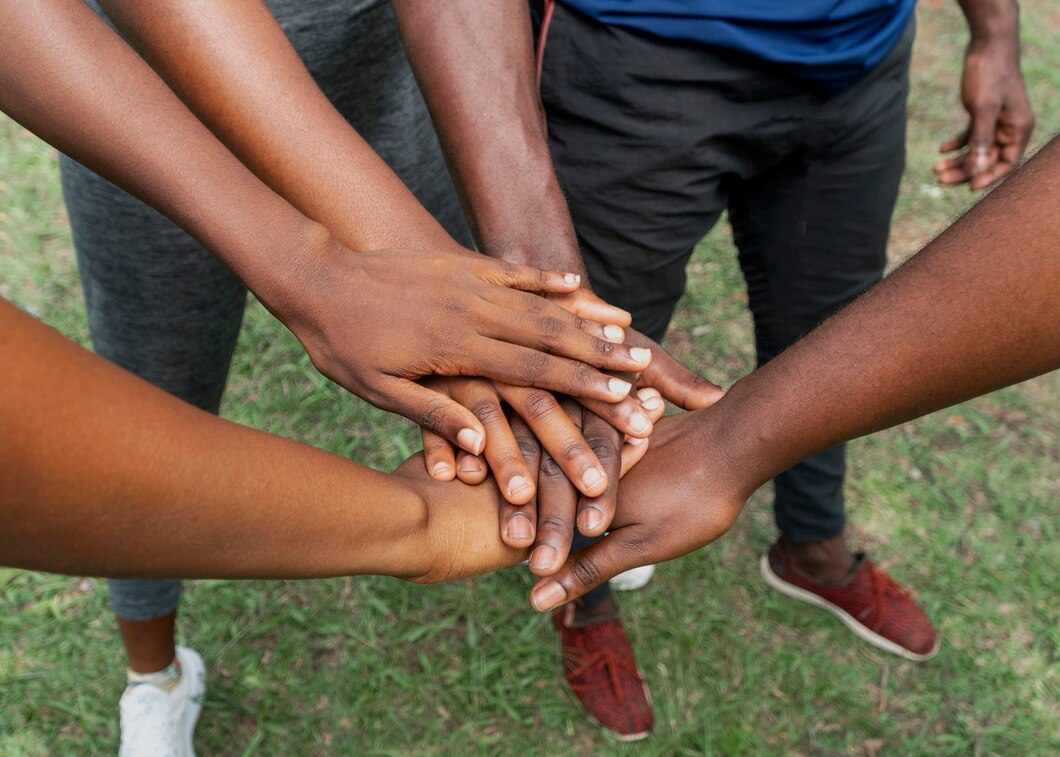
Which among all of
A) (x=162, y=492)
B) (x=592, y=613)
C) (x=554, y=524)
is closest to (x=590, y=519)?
(x=554, y=524)

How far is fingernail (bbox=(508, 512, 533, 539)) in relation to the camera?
5.01 ft

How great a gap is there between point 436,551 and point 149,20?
1005 millimetres

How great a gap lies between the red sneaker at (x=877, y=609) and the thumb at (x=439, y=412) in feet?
4.79

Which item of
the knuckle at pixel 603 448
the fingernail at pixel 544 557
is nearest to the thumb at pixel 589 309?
the knuckle at pixel 603 448

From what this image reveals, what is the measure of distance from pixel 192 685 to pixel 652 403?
1.45m

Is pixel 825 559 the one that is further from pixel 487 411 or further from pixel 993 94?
pixel 487 411

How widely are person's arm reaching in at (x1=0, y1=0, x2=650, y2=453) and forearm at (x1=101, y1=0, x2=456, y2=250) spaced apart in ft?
0.39

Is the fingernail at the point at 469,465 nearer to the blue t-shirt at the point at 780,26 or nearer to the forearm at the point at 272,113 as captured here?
the forearm at the point at 272,113

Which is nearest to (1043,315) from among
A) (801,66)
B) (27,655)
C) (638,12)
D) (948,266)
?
(948,266)

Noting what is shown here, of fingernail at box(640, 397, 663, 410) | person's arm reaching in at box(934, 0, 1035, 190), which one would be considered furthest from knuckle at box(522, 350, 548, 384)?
person's arm reaching in at box(934, 0, 1035, 190)

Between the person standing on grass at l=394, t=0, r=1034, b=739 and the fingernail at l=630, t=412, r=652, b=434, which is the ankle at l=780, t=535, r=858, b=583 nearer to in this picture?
the person standing on grass at l=394, t=0, r=1034, b=739

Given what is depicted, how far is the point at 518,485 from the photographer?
1.52 metres

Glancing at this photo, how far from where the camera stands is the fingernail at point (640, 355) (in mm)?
1575

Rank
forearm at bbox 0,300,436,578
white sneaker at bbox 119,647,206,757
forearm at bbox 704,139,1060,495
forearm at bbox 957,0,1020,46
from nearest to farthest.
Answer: forearm at bbox 0,300,436,578 → forearm at bbox 704,139,1060,495 → forearm at bbox 957,0,1020,46 → white sneaker at bbox 119,647,206,757
